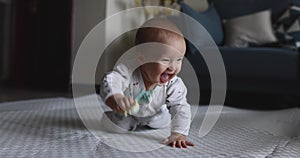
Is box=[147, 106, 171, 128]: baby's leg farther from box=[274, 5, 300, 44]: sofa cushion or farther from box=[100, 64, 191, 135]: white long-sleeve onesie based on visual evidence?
box=[274, 5, 300, 44]: sofa cushion

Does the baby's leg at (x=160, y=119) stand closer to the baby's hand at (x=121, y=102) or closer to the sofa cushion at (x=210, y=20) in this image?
the baby's hand at (x=121, y=102)

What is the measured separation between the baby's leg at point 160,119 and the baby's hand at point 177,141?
0.14 m

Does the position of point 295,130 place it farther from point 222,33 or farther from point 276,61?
point 222,33

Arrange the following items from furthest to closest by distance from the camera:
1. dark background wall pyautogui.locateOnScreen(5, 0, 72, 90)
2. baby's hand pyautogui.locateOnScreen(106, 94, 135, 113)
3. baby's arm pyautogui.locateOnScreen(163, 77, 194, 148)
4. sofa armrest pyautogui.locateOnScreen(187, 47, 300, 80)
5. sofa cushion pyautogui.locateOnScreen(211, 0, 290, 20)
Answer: dark background wall pyautogui.locateOnScreen(5, 0, 72, 90), sofa cushion pyautogui.locateOnScreen(211, 0, 290, 20), sofa armrest pyautogui.locateOnScreen(187, 47, 300, 80), baby's arm pyautogui.locateOnScreen(163, 77, 194, 148), baby's hand pyautogui.locateOnScreen(106, 94, 135, 113)

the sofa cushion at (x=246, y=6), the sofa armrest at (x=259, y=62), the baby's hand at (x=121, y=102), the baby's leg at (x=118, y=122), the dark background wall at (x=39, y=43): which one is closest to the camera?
the baby's hand at (x=121, y=102)

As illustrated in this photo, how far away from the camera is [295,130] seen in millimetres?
1208

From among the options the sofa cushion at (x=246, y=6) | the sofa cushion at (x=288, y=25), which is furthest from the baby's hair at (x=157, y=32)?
the sofa cushion at (x=246, y=6)

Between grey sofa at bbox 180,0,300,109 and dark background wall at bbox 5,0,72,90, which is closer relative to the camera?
grey sofa at bbox 180,0,300,109

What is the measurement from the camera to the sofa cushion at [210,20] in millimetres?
2293

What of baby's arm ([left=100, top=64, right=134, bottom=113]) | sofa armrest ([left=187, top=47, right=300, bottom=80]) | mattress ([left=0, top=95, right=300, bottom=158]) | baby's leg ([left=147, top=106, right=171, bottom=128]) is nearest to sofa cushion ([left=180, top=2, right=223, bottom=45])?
sofa armrest ([left=187, top=47, right=300, bottom=80])

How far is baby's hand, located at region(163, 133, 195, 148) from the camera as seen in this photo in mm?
934

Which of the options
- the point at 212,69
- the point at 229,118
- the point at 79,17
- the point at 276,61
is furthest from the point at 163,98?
the point at 79,17

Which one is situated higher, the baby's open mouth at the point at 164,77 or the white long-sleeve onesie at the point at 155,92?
the baby's open mouth at the point at 164,77

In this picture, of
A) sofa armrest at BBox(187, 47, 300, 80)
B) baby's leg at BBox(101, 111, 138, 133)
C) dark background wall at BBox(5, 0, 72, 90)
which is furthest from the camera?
dark background wall at BBox(5, 0, 72, 90)
